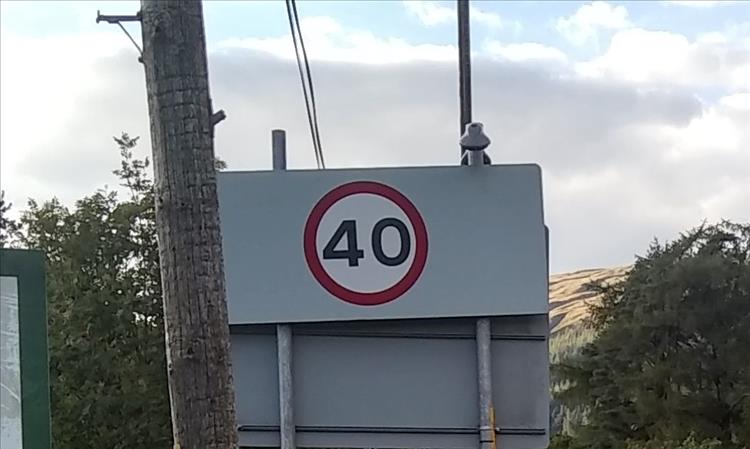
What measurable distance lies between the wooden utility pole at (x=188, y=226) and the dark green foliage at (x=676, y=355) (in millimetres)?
24073

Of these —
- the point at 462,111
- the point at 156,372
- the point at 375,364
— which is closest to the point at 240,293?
the point at 375,364

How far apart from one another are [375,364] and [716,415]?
81.3 feet

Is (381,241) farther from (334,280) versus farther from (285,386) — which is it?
(285,386)

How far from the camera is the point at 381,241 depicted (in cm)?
384

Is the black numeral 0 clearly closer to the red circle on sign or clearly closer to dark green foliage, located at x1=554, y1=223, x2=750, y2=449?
the red circle on sign

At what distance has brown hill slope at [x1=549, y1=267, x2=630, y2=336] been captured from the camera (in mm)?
31938

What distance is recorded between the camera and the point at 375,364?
13.0 feet

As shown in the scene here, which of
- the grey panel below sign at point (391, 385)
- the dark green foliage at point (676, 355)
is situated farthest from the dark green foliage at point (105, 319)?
the grey panel below sign at point (391, 385)

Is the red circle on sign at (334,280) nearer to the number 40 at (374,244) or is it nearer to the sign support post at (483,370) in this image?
the number 40 at (374,244)

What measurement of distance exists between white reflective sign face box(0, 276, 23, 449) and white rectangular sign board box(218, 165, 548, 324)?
93 centimetres

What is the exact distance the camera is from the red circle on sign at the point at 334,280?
151 inches

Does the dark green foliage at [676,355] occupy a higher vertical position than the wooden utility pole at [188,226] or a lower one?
lower

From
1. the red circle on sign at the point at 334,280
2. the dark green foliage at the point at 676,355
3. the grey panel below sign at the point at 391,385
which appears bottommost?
the dark green foliage at the point at 676,355

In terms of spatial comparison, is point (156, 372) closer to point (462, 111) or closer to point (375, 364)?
point (462, 111)
